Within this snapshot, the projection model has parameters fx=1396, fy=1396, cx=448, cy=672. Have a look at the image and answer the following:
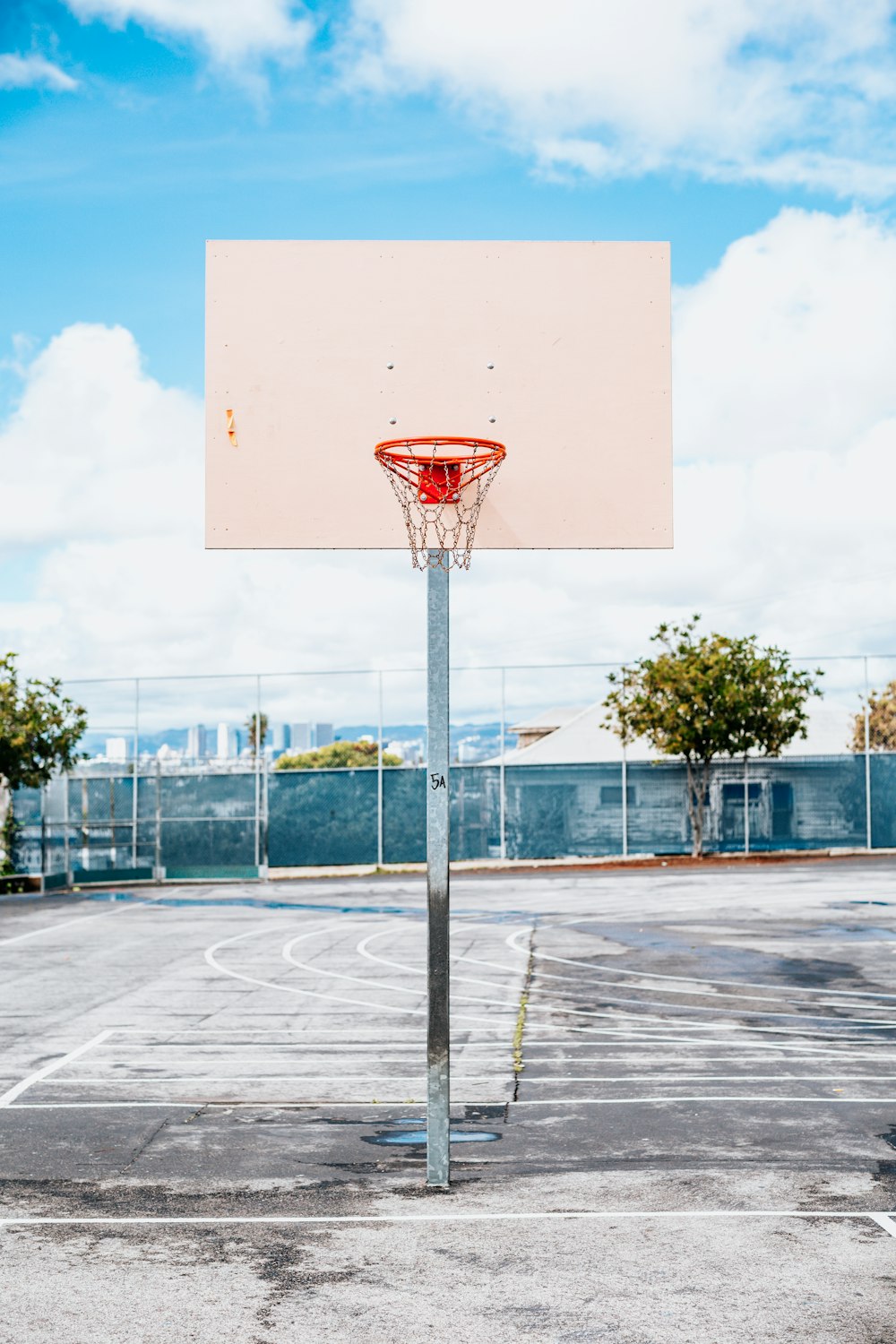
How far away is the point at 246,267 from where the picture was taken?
923 cm

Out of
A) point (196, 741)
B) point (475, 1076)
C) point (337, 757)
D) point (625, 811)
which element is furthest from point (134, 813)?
point (475, 1076)

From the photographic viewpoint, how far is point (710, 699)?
35.1 meters

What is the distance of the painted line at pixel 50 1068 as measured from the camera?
11.5 metres

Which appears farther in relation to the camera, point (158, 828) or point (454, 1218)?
point (158, 828)

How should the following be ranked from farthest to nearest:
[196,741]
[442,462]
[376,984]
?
1. [196,741]
2. [376,984]
3. [442,462]

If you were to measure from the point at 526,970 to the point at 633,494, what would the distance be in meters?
10.5

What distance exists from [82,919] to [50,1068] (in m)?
14.1

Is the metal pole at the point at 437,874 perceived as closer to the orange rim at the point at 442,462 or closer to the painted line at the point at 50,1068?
the orange rim at the point at 442,462

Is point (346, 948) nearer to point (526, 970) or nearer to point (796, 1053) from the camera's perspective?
point (526, 970)

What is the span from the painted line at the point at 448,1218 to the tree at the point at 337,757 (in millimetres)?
31569

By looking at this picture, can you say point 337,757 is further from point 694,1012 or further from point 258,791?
point 694,1012

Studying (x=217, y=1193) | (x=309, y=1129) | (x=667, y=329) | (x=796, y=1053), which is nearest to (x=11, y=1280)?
(x=217, y=1193)

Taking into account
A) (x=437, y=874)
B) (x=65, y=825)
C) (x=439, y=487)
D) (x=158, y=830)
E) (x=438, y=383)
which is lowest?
(x=158, y=830)

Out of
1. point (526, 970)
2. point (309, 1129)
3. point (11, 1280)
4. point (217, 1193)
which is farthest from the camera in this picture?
point (526, 970)
